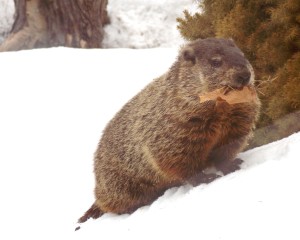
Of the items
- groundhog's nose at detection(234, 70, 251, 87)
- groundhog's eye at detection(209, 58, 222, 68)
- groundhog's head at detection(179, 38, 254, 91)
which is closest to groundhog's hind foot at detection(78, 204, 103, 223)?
groundhog's head at detection(179, 38, 254, 91)

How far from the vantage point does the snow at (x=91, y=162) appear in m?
2.80

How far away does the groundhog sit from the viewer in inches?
137

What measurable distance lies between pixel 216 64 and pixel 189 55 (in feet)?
0.94

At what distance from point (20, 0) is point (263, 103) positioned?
26.3 ft

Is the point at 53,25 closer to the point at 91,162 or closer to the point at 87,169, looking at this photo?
the point at 91,162

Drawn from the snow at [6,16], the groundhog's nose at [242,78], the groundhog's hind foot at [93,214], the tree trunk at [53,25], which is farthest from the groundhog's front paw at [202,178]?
the snow at [6,16]

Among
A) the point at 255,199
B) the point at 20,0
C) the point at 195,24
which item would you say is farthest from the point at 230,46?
the point at 20,0

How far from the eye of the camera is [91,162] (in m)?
7.39

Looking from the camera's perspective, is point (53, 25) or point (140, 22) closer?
point (53, 25)

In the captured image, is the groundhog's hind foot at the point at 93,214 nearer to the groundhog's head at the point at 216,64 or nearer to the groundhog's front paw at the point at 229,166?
the groundhog's front paw at the point at 229,166

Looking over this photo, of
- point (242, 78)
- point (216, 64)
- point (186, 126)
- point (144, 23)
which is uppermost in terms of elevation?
point (144, 23)

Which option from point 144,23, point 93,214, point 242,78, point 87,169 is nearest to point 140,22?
point 144,23

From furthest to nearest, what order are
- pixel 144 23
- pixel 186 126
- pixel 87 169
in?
pixel 144 23
pixel 87 169
pixel 186 126

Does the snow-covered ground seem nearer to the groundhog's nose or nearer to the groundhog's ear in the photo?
the groundhog's nose
